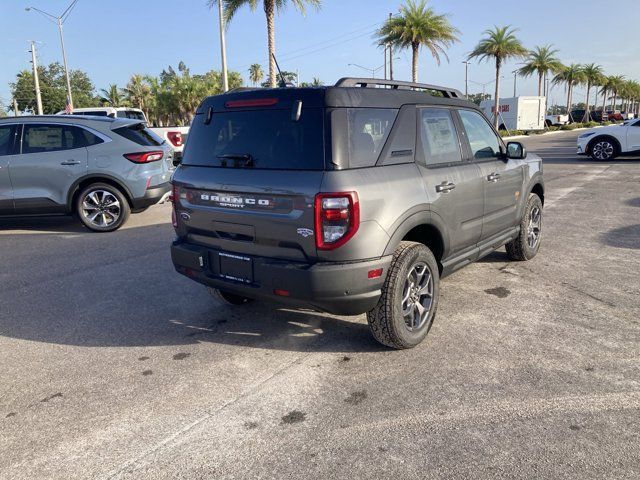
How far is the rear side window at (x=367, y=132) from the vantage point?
11.2ft

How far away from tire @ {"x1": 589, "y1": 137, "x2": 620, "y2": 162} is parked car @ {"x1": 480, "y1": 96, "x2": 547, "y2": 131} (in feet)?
85.9

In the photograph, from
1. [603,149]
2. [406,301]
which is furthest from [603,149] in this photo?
[406,301]

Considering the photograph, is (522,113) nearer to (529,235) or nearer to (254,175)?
(529,235)

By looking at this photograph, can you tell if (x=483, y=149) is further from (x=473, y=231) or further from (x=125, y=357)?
(x=125, y=357)

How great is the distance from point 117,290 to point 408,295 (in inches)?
124

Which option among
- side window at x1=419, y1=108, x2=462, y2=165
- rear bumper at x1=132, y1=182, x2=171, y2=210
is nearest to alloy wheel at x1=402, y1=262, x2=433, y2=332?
side window at x1=419, y1=108, x2=462, y2=165

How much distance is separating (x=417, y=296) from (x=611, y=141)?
16.8 meters

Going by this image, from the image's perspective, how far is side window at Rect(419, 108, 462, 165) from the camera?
4.05 meters

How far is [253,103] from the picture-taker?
369 cm

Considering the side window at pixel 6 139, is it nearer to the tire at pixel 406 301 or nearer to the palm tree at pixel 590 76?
the tire at pixel 406 301

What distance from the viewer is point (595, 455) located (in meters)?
2.59

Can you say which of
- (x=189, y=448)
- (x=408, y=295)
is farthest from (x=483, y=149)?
(x=189, y=448)

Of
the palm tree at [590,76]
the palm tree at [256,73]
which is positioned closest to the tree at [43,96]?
the palm tree at [256,73]

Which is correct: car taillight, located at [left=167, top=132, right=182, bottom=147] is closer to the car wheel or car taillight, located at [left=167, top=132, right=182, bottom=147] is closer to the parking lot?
the parking lot
